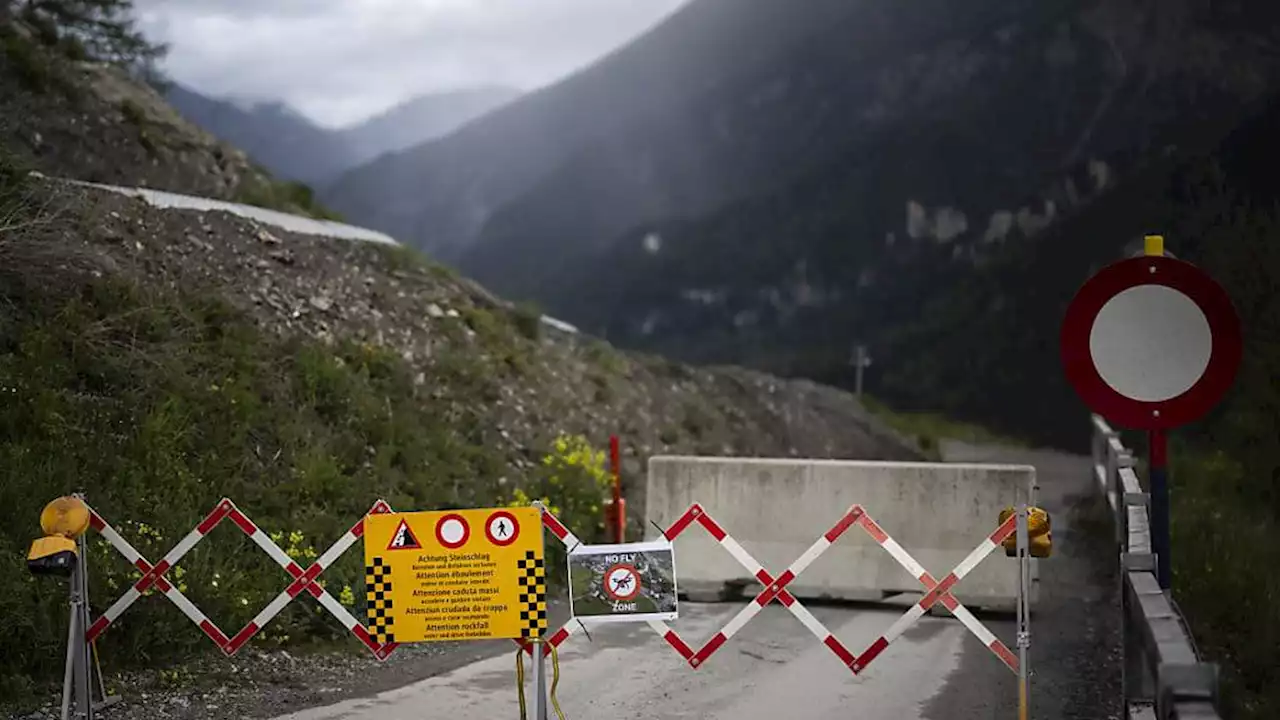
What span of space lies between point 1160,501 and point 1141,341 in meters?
0.85

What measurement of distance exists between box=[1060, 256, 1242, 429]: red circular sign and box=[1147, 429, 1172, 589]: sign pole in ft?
0.58

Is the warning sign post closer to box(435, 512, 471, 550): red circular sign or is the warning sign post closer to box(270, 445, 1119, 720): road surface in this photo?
box(435, 512, 471, 550): red circular sign

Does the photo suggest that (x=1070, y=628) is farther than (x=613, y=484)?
No

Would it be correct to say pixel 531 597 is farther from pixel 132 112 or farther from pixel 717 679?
pixel 132 112

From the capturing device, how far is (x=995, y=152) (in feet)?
362

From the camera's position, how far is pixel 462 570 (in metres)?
7.00

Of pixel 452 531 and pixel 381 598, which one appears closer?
pixel 452 531

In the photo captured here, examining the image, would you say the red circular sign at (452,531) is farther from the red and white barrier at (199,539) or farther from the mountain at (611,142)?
the mountain at (611,142)

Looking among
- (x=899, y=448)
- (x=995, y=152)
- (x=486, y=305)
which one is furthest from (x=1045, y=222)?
(x=486, y=305)

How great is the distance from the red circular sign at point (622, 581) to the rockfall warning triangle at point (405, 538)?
3.60 ft

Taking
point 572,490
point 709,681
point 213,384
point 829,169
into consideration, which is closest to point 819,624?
point 709,681

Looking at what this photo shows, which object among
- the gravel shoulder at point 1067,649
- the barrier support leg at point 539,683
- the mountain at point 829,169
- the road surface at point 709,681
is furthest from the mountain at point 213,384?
the mountain at point 829,169

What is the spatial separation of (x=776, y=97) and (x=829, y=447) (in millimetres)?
129888

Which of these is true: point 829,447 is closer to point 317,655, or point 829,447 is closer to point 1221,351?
point 317,655
